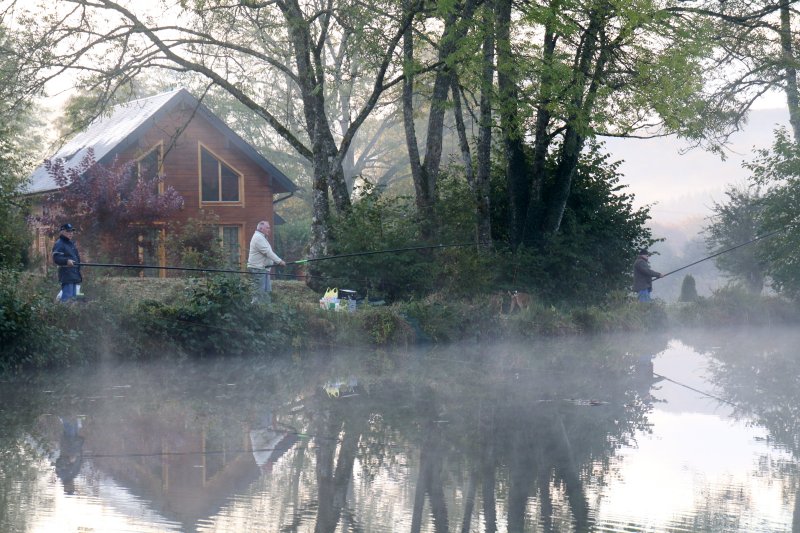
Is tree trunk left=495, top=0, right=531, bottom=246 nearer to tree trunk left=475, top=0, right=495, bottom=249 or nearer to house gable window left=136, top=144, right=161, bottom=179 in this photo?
tree trunk left=475, top=0, right=495, bottom=249

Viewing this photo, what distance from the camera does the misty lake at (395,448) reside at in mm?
7242

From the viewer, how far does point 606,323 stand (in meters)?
24.1

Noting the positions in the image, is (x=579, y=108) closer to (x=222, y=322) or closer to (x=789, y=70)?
(x=222, y=322)

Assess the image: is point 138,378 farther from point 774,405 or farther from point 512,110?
point 512,110

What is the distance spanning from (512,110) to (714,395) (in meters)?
9.68

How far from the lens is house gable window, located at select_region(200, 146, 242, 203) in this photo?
3753cm

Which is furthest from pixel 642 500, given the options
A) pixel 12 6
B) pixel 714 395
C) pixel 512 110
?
pixel 12 6

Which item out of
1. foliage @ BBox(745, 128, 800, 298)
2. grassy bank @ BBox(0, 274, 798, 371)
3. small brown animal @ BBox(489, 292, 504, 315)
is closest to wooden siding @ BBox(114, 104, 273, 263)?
grassy bank @ BBox(0, 274, 798, 371)

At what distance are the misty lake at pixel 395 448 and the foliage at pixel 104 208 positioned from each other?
45.6 ft

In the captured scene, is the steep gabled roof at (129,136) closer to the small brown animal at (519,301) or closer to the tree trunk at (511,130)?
the tree trunk at (511,130)

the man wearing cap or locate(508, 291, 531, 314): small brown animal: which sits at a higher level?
the man wearing cap

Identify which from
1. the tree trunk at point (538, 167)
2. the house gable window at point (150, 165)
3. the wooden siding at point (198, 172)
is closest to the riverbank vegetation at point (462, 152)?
the tree trunk at point (538, 167)

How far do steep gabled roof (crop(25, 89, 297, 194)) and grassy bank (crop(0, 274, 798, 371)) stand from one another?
10.3m

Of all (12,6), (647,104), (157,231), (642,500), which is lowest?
(642,500)
